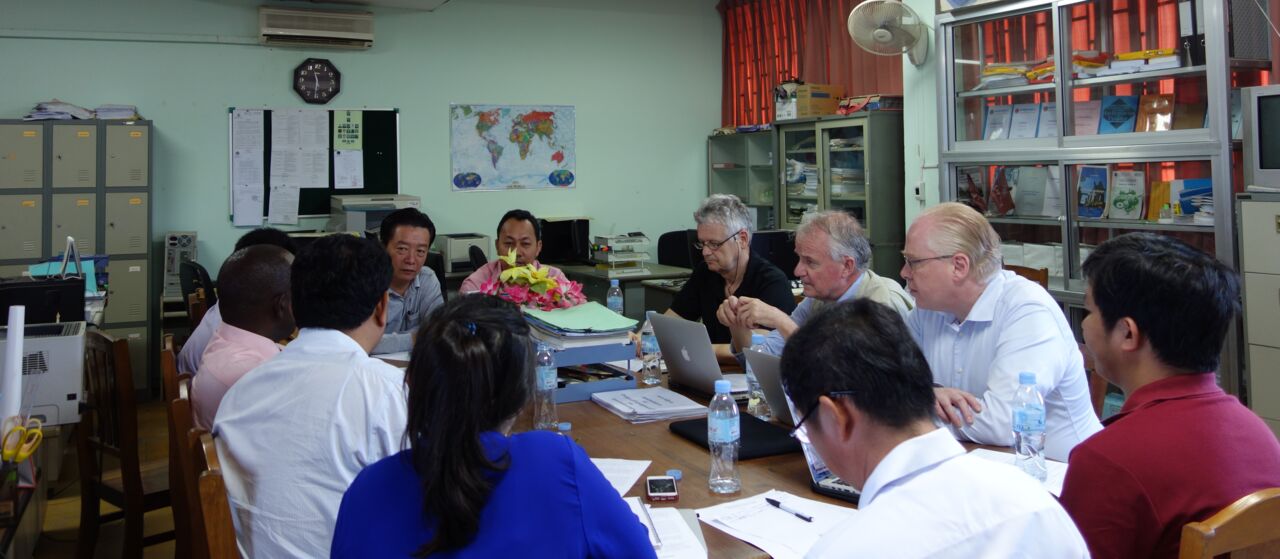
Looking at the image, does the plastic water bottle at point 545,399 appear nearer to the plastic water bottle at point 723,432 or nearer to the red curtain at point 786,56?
the plastic water bottle at point 723,432

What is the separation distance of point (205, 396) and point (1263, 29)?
4454mm

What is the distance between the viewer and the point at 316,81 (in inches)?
263

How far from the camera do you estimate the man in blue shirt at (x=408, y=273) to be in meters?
3.85

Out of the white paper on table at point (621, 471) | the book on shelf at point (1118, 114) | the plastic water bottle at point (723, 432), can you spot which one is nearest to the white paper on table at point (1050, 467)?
the plastic water bottle at point (723, 432)

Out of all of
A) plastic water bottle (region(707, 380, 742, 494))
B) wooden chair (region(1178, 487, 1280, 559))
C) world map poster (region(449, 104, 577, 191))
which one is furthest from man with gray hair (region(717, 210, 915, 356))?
world map poster (region(449, 104, 577, 191))

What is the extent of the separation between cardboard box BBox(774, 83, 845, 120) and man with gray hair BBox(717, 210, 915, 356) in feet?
12.2

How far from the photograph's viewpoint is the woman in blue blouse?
3.99 ft

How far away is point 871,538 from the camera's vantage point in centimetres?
105

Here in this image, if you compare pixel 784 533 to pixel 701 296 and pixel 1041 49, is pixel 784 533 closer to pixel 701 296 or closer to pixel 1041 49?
pixel 701 296

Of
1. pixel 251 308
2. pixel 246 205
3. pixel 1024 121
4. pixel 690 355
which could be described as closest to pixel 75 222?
pixel 246 205

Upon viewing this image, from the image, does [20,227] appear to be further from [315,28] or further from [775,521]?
[775,521]

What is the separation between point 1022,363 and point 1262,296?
2243 millimetres

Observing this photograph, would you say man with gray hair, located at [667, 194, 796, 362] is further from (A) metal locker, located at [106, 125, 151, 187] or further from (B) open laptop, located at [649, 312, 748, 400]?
(A) metal locker, located at [106, 125, 151, 187]

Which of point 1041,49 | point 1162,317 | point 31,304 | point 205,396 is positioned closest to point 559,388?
point 205,396
